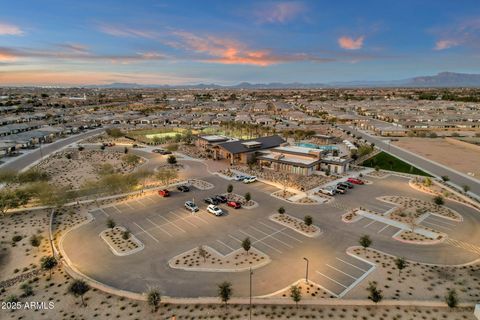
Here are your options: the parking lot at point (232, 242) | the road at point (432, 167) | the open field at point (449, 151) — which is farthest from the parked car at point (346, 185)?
the open field at point (449, 151)

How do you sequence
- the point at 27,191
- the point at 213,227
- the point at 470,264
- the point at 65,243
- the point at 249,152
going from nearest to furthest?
the point at 470,264 < the point at 65,243 < the point at 213,227 < the point at 27,191 < the point at 249,152

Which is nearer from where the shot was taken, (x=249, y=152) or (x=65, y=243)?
(x=65, y=243)

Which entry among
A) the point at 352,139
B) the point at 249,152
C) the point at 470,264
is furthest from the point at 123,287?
the point at 352,139

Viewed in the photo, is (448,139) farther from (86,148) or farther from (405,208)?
(86,148)

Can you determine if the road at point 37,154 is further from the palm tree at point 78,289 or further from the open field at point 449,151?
the open field at point 449,151

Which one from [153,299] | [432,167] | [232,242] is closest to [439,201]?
[432,167]

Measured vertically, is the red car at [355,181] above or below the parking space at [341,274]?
above
